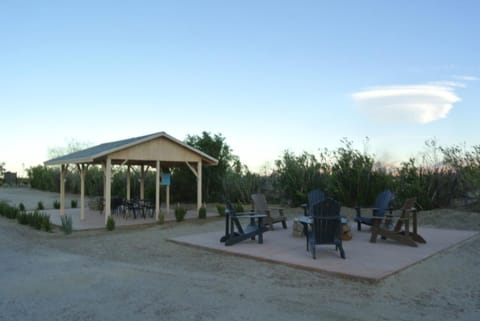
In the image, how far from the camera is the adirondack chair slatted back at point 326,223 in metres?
5.49

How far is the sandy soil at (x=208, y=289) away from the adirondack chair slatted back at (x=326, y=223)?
2.77 feet

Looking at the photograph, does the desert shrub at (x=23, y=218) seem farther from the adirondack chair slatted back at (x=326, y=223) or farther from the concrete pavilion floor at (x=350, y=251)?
the adirondack chair slatted back at (x=326, y=223)

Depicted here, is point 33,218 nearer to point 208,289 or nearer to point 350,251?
point 208,289

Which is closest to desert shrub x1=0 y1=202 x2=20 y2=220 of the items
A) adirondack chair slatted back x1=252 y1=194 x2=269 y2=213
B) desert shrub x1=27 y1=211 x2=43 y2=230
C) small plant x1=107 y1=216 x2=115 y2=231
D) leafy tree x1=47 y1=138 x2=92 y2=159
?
desert shrub x1=27 y1=211 x2=43 y2=230

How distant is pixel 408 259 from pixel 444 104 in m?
7.77

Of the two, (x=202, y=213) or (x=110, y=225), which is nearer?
(x=110, y=225)

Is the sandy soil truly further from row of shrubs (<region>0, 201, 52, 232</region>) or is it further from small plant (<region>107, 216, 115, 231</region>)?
row of shrubs (<region>0, 201, 52, 232</region>)

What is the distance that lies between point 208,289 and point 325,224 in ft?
7.70

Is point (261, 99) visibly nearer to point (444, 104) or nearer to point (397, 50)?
point (397, 50)

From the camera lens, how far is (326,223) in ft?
18.1

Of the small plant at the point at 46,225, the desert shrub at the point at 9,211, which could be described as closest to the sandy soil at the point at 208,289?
the small plant at the point at 46,225

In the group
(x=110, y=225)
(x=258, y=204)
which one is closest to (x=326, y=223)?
(x=258, y=204)

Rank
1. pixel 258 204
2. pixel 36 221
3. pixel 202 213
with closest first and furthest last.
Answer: pixel 258 204 < pixel 36 221 < pixel 202 213

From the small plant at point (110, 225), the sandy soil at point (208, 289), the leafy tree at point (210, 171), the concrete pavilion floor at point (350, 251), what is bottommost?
the sandy soil at point (208, 289)
